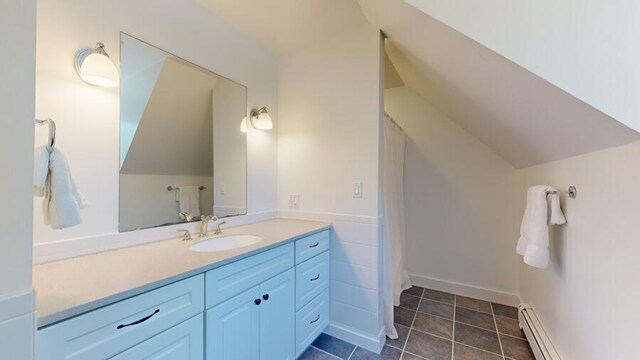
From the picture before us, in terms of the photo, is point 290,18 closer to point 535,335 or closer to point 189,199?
point 189,199

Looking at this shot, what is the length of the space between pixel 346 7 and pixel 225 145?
1311mm

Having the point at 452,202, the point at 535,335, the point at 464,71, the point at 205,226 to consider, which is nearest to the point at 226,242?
the point at 205,226

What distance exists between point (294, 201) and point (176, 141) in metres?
1.03

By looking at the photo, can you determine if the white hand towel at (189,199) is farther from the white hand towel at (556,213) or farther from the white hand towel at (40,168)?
the white hand towel at (556,213)

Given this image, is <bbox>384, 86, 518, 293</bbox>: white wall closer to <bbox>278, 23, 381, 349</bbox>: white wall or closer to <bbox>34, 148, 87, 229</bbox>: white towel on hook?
<bbox>278, 23, 381, 349</bbox>: white wall

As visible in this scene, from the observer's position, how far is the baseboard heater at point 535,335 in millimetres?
1486

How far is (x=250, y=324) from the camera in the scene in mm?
1243

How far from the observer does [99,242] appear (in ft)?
3.86

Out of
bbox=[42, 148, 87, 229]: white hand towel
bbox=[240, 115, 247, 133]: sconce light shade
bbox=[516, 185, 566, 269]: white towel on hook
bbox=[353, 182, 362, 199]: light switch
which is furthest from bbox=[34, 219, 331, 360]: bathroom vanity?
bbox=[516, 185, 566, 269]: white towel on hook

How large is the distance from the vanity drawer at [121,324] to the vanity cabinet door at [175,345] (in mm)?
21

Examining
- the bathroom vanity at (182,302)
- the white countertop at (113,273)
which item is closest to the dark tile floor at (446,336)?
the bathroom vanity at (182,302)

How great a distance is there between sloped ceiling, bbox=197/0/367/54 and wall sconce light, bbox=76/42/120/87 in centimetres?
81

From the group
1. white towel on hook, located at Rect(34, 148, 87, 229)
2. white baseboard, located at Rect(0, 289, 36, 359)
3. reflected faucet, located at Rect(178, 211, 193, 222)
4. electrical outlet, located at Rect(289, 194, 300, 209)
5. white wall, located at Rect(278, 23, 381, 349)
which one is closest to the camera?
white baseboard, located at Rect(0, 289, 36, 359)

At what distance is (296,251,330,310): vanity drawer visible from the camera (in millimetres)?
1606
